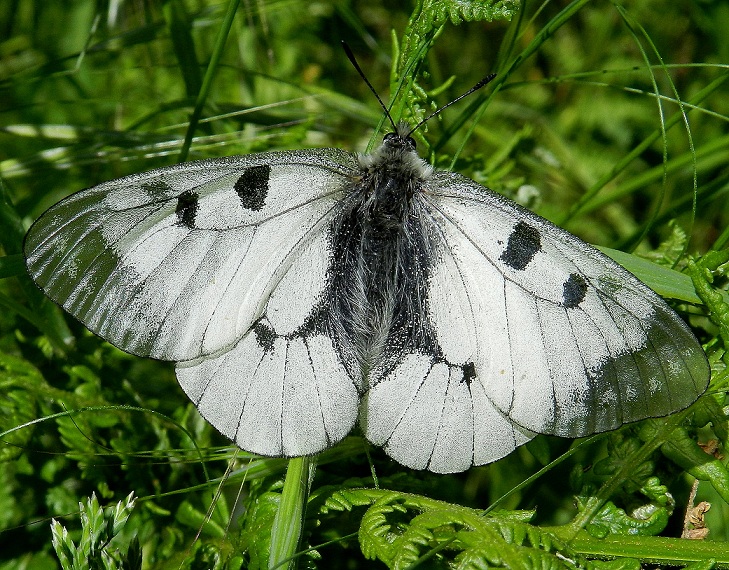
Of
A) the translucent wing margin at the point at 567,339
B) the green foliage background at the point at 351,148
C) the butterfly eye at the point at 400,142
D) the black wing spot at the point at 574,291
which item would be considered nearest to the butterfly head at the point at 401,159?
the butterfly eye at the point at 400,142

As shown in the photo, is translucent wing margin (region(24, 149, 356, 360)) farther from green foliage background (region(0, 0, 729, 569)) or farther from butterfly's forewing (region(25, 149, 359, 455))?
green foliage background (region(0, 0, 729, 569))

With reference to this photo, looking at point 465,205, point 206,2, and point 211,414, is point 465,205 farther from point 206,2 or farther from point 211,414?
point 206,2

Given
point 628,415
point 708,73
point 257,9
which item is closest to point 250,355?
point 628,415

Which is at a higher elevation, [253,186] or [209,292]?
[253,186]

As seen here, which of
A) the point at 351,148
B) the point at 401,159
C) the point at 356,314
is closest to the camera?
the point at 356,314

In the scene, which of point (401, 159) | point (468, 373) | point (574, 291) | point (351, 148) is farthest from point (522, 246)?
point (351, 148)

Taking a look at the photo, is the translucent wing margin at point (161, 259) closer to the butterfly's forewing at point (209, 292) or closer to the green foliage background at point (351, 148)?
the butterfly's forewing at point (209, 292)

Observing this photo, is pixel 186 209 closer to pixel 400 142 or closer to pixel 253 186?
pixel 253 186
